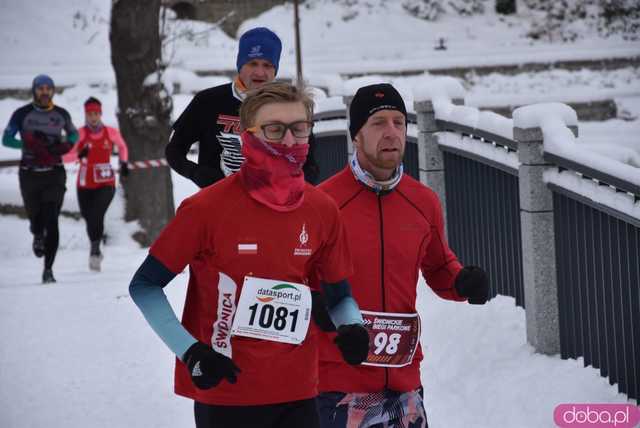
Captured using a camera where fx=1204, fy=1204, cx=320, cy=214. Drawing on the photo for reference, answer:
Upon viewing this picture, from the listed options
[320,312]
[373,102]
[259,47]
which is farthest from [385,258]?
[259,47]

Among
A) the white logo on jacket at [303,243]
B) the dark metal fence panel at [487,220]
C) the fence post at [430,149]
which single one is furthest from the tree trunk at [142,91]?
the white logo on jacket at [303,243]

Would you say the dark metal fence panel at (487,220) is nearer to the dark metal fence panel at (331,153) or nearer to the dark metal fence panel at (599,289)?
the dark metal fence panel at (599,289)

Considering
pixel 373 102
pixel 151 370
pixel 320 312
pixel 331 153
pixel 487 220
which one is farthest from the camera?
pixel 331 153

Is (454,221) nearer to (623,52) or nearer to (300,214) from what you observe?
(300,214)

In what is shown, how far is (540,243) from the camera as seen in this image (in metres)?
7.25

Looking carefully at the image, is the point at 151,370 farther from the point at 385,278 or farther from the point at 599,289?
the point at 385,278

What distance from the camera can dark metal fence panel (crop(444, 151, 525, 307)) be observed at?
8.18 meters

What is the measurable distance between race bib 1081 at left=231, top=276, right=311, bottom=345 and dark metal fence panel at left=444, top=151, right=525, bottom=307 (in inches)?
171


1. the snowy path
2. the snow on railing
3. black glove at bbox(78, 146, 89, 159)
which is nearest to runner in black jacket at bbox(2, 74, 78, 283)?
black glove at bbox(78, 146, 89, 159)

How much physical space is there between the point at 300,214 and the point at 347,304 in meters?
0.37

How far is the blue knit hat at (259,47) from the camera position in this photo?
621 centimetres

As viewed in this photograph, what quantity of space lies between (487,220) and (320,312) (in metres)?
4.72

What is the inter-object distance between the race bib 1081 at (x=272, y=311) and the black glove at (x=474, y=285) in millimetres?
812

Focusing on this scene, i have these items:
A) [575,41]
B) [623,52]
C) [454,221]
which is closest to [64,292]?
[454,221]
